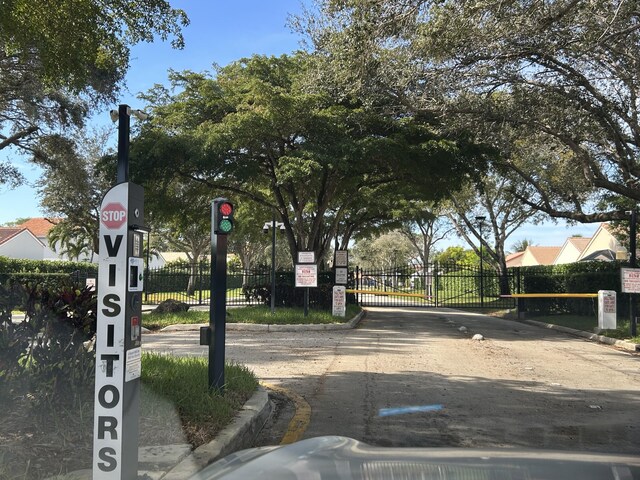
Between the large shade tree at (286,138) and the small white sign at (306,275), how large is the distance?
2789mm

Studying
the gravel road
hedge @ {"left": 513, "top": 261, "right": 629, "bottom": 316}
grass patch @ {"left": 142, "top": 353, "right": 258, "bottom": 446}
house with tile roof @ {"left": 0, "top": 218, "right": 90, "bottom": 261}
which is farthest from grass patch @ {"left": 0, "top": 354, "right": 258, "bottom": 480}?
house with tile roof @ {"left": 0, "top": 218, "right": 90, "bottom": 261}

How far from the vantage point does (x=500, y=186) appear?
30.2 metres

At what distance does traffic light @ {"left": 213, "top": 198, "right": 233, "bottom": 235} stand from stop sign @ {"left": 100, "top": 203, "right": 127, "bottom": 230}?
2.52m

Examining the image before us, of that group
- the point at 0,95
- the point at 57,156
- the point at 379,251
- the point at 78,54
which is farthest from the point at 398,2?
the point at 379,251

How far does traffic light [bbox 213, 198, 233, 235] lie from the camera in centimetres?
630

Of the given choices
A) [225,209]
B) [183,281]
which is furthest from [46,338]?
[183,281]

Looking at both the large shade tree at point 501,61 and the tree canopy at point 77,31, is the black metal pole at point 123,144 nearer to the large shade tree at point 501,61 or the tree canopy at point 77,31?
the tree canopy at point 77,31

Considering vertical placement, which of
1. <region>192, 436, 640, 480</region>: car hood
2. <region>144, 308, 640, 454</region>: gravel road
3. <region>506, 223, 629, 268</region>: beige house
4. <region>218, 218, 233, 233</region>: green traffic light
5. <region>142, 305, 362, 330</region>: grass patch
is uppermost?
<region>506, 223, 629, 268</region>: beige house

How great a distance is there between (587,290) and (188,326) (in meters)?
→ 14.3

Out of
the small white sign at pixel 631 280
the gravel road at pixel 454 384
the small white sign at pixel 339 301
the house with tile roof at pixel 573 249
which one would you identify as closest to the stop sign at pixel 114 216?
the gravel road at pixel 454 384

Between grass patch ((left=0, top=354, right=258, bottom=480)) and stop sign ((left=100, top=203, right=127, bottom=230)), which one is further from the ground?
stop sign ((left=100, top=203, right=127, bottom=230))

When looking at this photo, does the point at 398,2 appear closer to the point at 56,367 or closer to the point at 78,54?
the point at 78,54

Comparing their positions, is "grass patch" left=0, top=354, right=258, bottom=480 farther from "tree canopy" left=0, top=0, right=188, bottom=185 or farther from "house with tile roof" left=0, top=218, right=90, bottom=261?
"house with tile roof" left=0, top=218, right=90, bottom=261

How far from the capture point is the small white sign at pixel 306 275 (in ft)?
57.7
